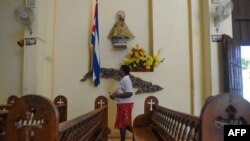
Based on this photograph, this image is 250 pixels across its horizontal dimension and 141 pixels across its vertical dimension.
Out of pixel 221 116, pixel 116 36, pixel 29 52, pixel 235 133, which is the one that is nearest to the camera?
pixel 235 133

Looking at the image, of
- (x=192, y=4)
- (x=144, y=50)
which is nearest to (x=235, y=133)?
(x=144, y=50)

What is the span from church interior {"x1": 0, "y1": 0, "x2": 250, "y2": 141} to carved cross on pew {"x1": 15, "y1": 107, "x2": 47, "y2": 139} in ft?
13.2

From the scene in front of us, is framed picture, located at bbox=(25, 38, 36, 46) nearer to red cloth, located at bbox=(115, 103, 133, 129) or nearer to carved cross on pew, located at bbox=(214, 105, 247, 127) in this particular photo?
red cloth, located at bbox=(115, 103, 133, 129)

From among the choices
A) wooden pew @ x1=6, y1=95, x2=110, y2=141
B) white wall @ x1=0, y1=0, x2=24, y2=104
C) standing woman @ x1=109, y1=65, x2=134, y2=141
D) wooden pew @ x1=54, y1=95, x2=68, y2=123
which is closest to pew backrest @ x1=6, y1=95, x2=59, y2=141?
wooden pew @ x1=6, y1=95, x2=110, y2=141

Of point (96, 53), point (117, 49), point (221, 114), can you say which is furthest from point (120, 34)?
point (221, 114)

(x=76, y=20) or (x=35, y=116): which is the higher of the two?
Answer: (x=76, y=20)

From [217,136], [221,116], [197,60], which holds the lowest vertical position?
[217,136]

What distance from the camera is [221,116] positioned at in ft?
5.08

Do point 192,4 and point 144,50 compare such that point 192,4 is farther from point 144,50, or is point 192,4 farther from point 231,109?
point 231,109

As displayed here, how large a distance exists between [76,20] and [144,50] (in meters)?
1.54

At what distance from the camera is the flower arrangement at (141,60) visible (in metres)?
5.54

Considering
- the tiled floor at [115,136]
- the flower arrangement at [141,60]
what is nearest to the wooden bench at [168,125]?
the tiled floor at [115,136]

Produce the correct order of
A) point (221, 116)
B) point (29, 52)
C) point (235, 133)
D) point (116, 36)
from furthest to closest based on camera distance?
1. point (116, 36)
2. point (29, 52)
3. point (221, 116)
4. point (235, 133)

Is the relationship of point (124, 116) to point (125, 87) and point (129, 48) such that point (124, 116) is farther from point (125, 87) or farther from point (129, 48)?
point (129, 48)
